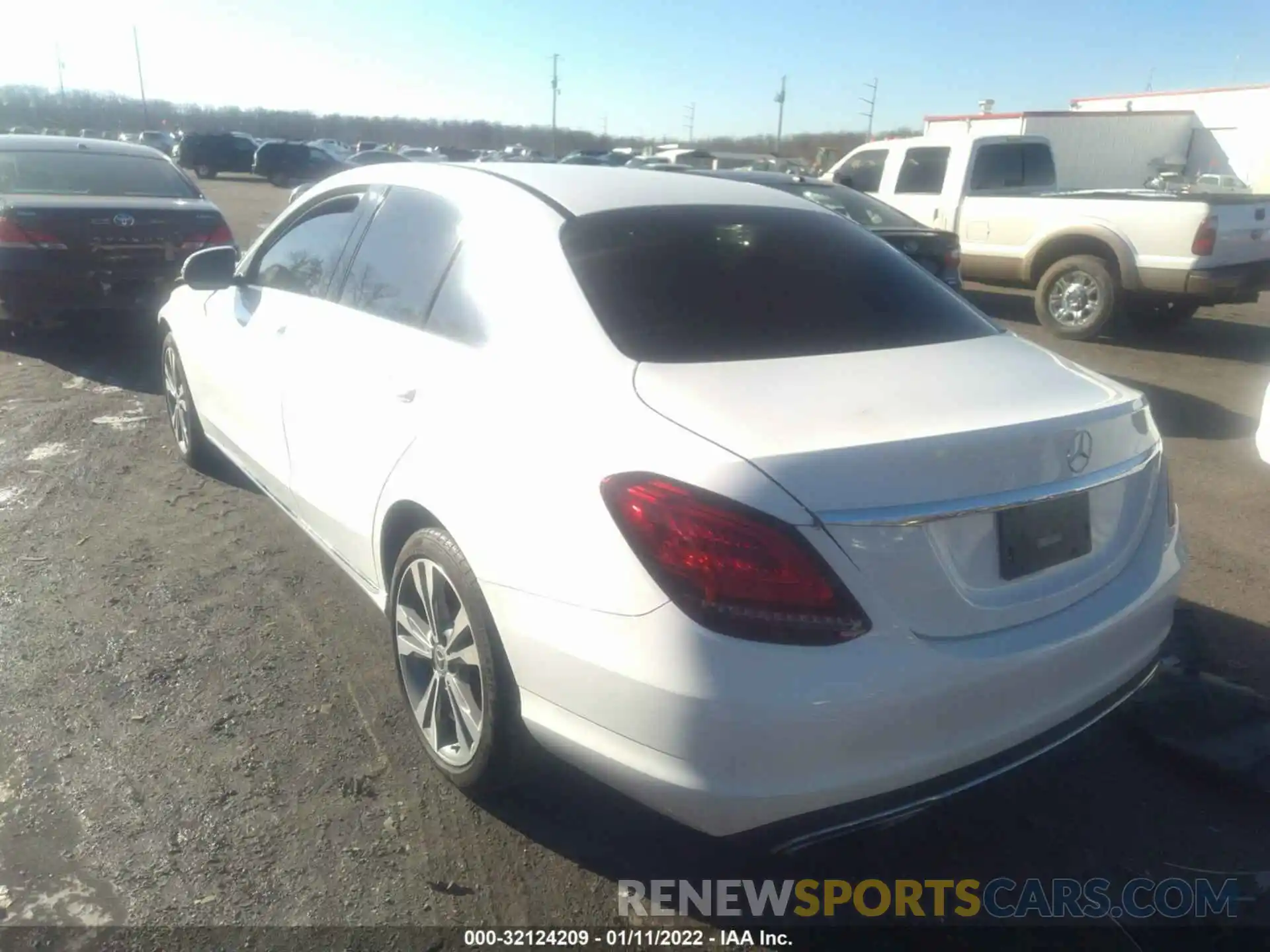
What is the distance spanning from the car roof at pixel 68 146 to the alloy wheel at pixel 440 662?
7.57 metres

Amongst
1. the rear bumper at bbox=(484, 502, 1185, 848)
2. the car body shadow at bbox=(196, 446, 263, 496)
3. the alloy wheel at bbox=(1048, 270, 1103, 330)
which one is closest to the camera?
the rear bumper at bbox=(484, 502, 1185, 848)

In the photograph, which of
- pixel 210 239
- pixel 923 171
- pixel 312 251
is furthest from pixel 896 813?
pixel 923 171

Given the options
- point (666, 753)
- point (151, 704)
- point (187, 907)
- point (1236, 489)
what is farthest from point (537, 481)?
point (1236, 489)

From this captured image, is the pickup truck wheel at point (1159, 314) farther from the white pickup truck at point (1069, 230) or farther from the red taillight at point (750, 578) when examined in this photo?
the red taillight at point (750, 578)

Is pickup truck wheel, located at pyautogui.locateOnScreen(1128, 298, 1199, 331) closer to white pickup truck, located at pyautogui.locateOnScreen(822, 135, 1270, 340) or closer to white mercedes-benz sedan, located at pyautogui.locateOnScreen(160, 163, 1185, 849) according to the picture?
white pickup truck, located at pyautogui.locateOnScreen(822, 135, 1270, 340)

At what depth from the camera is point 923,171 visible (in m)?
12.0

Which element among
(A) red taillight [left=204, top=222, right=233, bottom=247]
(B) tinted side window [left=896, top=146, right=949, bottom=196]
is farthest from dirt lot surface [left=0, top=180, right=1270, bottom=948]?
(B) tinted side window [left=896, top=146, right=949, bottom=196]

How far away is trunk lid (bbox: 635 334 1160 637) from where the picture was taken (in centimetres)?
205

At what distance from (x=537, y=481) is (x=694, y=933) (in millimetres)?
1163

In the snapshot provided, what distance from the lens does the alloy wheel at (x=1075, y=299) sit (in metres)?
9.96

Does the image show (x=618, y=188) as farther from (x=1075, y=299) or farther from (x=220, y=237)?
(x=1075, y=299)

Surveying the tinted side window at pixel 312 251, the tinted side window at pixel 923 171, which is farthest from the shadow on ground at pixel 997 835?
the tinted side window at pixel 923 171

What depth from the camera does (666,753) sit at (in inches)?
82.0

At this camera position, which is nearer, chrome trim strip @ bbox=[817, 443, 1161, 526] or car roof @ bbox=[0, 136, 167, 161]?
chrome trim strip @ bbox=[817, 443, 1161, 526]
